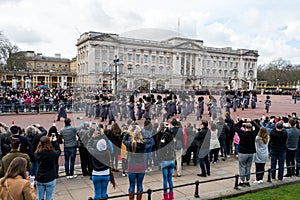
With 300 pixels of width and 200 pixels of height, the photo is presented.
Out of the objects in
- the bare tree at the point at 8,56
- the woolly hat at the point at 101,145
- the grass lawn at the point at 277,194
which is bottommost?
the grass lawn at the point at 277,194

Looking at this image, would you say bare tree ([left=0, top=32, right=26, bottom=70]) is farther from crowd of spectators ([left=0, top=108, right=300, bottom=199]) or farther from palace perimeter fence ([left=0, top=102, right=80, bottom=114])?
crowd of spectators ([left=0, top=108, right=300, bottom=199])

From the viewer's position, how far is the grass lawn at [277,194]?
6.07 m

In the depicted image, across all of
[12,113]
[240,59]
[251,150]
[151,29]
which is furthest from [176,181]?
[240,59]

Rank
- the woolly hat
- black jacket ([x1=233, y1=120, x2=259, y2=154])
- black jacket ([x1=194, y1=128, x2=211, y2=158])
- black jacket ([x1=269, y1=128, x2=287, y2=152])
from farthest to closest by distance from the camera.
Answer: black jacket ([x1=194, y1=128, x2=211, y2=158])
black jacket ([x1=269, y1=128, x2=287, y2=152])
black jacket ([x1=233, y1=120, x2=259, y2=154])
the woolly hat

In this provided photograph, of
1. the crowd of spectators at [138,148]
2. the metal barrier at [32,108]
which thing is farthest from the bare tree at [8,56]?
the crowd of spectators at [138,148]

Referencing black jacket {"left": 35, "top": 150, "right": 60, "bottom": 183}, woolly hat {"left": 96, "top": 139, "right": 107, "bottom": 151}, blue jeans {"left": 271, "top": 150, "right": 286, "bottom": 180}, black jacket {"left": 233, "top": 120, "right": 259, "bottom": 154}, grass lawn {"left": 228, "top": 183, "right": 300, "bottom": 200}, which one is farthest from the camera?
blue jeans {"left": 271, "top": 150, "right": 286, "bottom": 180}

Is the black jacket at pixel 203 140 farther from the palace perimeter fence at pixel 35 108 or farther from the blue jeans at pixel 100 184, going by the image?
the palace perimeter fence at pixel 35 108

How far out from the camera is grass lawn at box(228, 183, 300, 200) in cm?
607

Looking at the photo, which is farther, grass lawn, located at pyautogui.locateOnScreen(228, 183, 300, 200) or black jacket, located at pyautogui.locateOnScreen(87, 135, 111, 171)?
grass lawn, located at pyautogui.locateOnScreen(228, 183, 300, 200)

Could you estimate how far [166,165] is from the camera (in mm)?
5680

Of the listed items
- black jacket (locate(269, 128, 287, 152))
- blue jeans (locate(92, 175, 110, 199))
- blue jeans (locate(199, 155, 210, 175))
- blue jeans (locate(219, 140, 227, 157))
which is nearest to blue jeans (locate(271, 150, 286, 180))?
black jacket (locate(269, 128, 287, 152))

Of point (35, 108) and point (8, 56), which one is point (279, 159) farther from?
point (8, 56)

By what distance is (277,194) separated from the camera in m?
6.28

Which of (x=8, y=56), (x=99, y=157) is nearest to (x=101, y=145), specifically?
(x=99, y=157)
